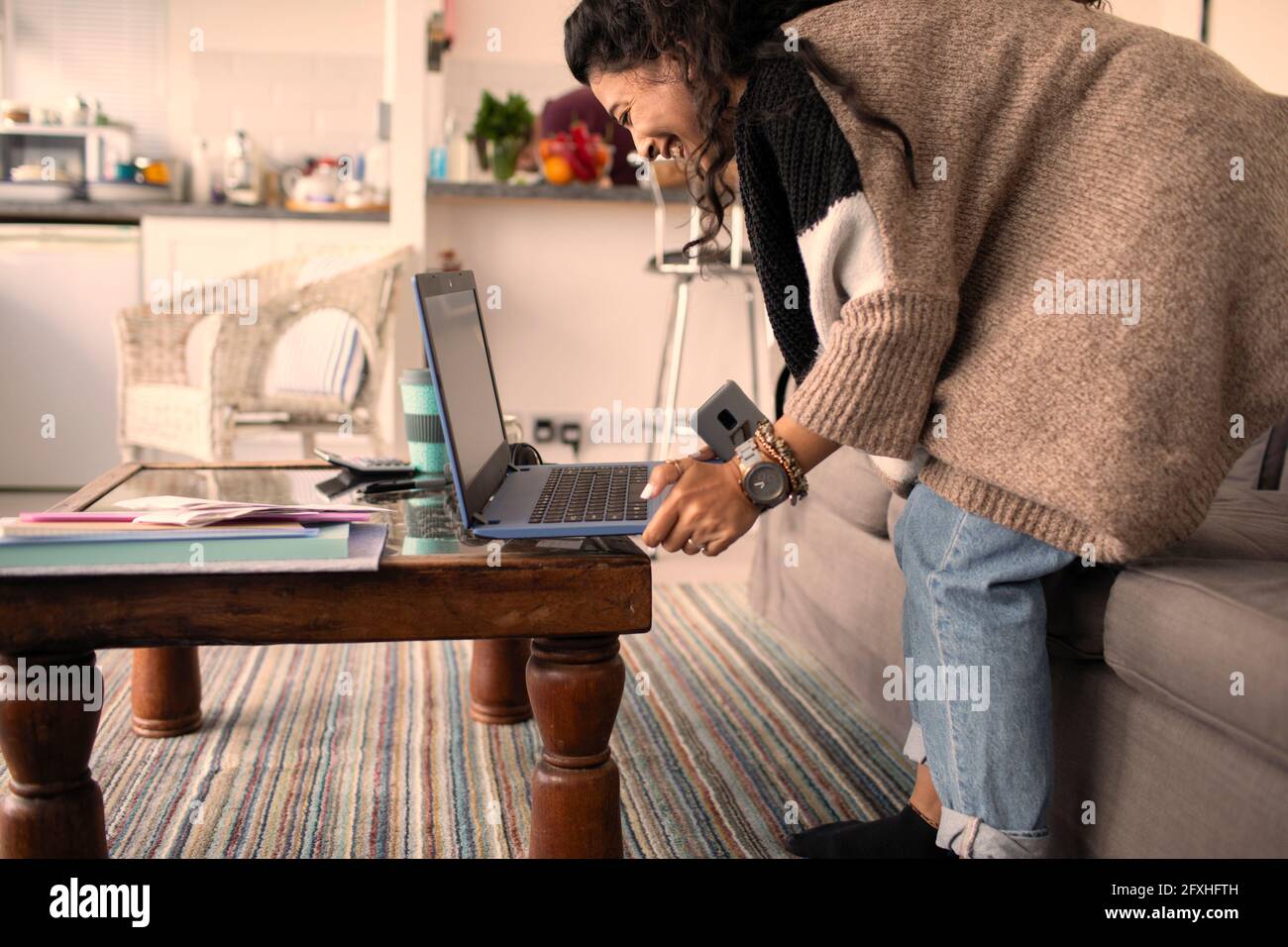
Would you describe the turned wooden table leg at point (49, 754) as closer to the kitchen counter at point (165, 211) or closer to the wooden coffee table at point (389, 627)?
the wooden coffee table at point (389, 627)

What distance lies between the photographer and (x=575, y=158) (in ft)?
12.4

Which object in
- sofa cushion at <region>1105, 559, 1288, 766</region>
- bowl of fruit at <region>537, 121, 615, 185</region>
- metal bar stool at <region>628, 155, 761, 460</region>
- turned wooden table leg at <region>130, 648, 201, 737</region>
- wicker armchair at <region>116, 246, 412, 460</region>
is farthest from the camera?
bowl of fruit at <region>537, 121, 615, 185</region>

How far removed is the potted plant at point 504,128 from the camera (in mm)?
3861

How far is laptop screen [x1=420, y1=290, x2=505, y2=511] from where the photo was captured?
1.23m

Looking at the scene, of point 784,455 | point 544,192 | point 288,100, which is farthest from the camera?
point 288,100

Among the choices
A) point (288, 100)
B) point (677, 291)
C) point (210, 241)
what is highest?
point (288, 100)

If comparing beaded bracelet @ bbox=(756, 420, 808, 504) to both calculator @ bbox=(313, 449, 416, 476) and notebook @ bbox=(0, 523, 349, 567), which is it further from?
calculator @ bbox=(313, 449, 416, 476)

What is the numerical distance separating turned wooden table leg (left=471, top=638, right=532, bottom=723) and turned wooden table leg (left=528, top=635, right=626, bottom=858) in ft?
2.41

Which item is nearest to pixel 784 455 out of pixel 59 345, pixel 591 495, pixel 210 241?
pixel 591 495

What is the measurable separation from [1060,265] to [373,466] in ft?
3.15

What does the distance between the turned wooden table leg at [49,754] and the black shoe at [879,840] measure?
31.6 inches

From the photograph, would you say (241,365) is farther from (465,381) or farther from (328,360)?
(465,381)

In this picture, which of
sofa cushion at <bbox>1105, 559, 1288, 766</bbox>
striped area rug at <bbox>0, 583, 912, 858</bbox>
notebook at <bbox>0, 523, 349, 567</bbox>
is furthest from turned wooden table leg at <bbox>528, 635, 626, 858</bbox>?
sofa cushion at <bbox>1105, 559, 1288, 766</bbox>
